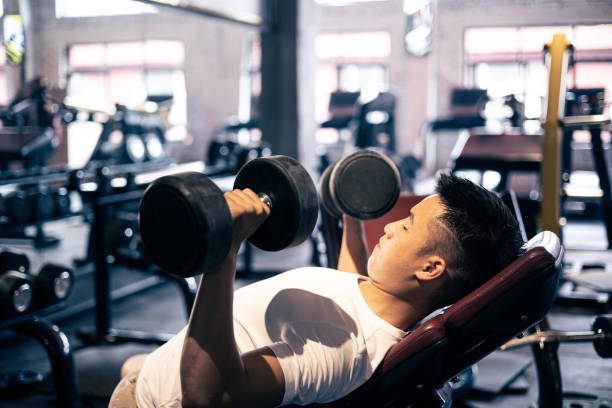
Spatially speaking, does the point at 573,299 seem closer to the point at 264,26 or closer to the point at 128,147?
the point at 264,26

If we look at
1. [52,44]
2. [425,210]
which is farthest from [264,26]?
[52,44]

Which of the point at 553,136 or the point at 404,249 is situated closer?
the point at 404,249

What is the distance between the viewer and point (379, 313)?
111 cm

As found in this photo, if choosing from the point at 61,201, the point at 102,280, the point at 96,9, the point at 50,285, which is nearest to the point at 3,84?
the point at 96,9

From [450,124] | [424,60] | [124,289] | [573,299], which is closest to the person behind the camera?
[573,299]

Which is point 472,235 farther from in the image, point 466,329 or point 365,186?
point 365,186

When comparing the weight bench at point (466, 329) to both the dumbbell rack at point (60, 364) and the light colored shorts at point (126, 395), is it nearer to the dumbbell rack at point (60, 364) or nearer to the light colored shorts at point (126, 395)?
the light colored shorts at point (126, 395)

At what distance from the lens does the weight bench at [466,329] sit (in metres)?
1.01

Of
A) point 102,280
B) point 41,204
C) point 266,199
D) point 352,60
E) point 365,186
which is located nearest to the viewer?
point 266,199

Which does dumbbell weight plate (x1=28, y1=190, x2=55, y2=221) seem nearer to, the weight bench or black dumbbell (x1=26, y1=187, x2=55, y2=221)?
black dumbbell (x1=26, y1=187, x2=55, y2=221)

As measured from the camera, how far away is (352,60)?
34.1 ft

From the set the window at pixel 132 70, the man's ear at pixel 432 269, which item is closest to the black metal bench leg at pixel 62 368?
the man's ear at pixel 432 269

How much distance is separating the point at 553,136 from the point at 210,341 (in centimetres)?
197

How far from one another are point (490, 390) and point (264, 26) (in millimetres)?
3047
